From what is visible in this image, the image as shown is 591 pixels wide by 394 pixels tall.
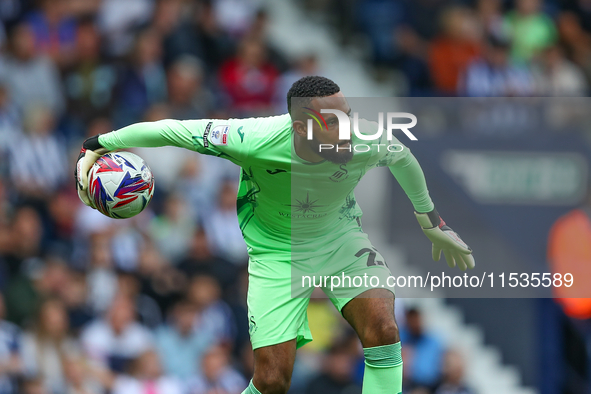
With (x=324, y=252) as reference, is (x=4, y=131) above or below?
above

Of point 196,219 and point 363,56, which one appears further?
point 363,56

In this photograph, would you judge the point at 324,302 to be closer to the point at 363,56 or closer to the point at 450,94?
the point at 450,94

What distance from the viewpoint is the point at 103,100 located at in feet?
37.6

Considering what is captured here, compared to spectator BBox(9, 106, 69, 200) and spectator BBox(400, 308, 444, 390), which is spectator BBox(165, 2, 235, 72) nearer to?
spectator BBox(9, 106, 69, 200)

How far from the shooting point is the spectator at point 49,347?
9.48 metres

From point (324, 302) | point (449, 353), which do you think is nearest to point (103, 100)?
point (324, 302)

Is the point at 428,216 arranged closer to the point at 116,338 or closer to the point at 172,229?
the point at 116,338

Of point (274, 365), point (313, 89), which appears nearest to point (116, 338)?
point (274, 365)

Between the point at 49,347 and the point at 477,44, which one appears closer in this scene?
the point at 49,347

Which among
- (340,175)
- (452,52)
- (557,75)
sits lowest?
(340,175)

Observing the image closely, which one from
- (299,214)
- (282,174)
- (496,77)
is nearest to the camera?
(282,174)

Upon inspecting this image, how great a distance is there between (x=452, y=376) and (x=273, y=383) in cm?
437

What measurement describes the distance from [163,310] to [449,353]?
3346mm

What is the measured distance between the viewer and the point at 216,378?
9688mm
